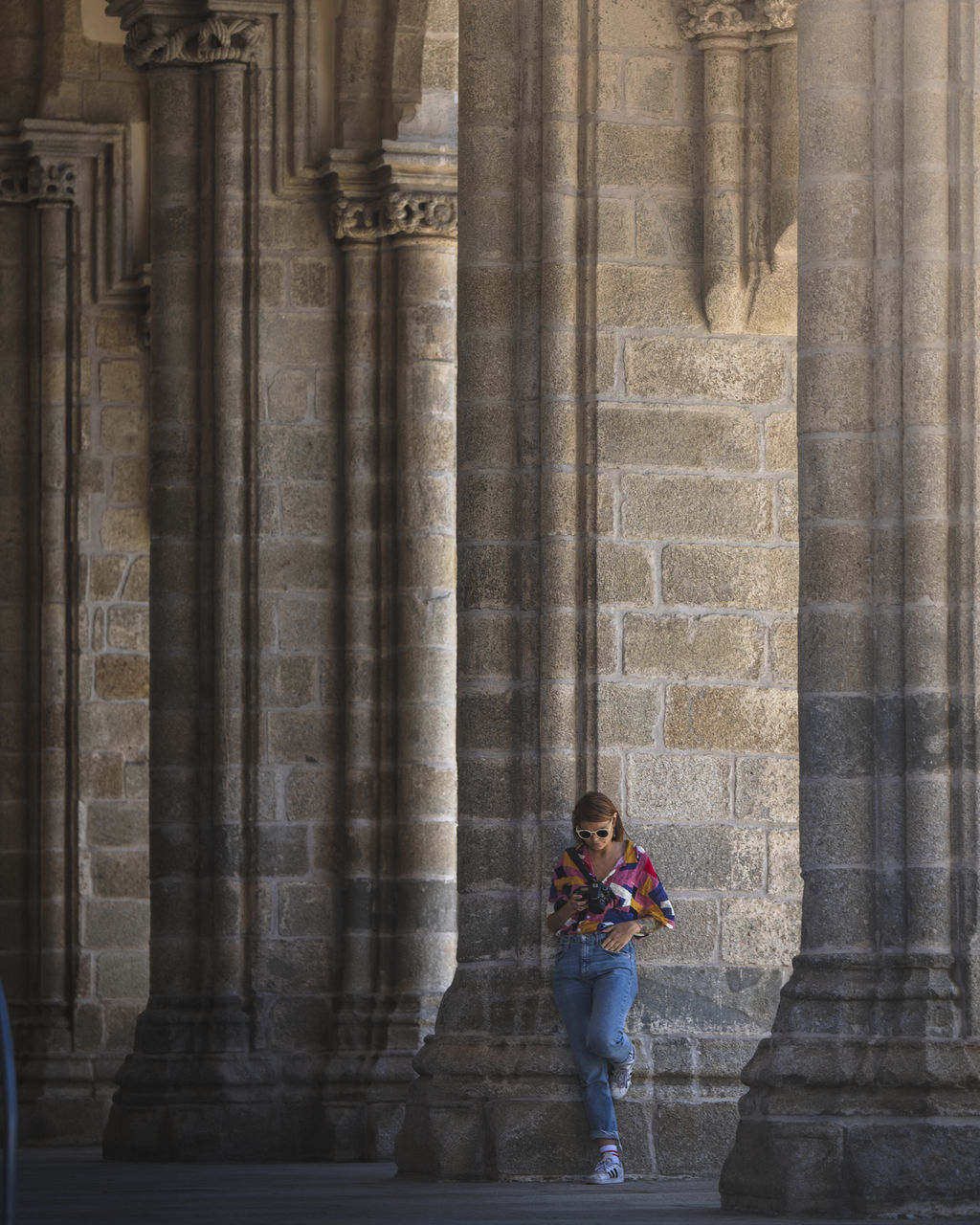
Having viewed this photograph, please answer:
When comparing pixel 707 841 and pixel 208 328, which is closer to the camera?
pixel 707 841

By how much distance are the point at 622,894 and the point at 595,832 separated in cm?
35

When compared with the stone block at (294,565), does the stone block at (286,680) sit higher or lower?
lower

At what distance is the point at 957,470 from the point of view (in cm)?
1022

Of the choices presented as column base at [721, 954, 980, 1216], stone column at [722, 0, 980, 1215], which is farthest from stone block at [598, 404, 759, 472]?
column base at [721, 954, 980, 1216]

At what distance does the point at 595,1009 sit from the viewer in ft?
39.0

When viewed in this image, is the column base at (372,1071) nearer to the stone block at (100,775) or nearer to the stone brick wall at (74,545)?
the stone brick wall at (74,545)

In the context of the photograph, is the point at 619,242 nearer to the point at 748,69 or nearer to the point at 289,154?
the point at 748,69

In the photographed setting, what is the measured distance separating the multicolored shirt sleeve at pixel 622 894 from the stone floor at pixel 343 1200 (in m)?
0.94

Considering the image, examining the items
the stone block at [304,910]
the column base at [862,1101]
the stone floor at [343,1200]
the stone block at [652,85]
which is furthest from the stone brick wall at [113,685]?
the column base at [862,1101]

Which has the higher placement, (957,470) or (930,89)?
(930,89)

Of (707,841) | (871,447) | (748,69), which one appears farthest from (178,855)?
(871,447)

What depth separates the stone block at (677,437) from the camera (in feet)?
41.1

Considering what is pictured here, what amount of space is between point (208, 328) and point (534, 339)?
3893 millimetres

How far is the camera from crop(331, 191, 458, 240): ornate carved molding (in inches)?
631
